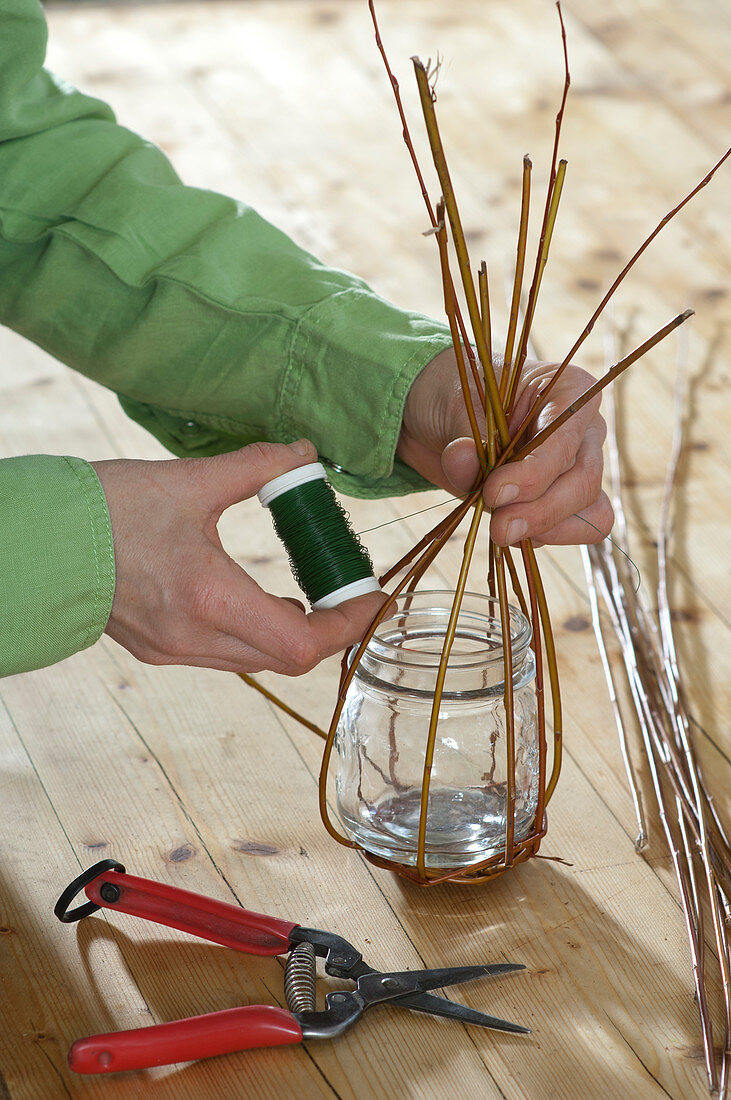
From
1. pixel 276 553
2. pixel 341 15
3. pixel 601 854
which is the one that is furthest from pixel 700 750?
pixel 341 15

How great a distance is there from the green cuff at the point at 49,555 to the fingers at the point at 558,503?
21 cm

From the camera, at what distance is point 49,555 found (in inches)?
24.7

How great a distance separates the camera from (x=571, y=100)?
6.57 feet

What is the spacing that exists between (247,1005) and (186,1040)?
48mm

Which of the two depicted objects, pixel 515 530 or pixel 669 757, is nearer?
pixel 515 530

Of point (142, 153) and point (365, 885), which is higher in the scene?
point (142, 153)

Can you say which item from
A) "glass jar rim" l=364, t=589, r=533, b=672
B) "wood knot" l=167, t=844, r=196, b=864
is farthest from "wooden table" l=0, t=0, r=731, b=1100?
"glass jar rim" l=364, t=589, r=533, b=672

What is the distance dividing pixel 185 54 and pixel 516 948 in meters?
1.90

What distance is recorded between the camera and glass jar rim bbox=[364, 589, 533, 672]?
2.18ft

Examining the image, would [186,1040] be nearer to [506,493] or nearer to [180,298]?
[506,493]

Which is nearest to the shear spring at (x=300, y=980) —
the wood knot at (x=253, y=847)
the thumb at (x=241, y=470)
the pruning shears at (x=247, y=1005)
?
the pruning shears at (x=247, y=1005)

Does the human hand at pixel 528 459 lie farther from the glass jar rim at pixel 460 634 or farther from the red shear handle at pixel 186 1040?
the red shear handle at pixel 186 1040

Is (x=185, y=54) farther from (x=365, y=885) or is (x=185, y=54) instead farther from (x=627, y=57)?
(x=365, y=885)

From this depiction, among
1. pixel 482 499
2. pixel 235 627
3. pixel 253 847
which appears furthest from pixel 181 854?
pixel 482 499
